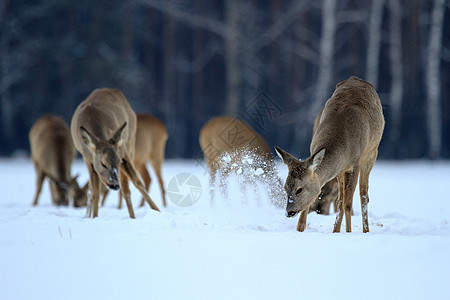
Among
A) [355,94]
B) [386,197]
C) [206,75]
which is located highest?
[206,75]

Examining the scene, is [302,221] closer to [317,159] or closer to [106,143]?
[317,159]

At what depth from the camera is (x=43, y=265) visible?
3.78 meters

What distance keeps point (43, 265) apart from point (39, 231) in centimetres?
140

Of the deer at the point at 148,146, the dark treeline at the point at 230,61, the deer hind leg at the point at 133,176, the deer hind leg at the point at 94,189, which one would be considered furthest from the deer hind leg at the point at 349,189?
the dark treeline at the point at 230,61

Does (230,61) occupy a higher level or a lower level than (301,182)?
higher

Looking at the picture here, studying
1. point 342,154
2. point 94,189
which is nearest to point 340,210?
point 342,154

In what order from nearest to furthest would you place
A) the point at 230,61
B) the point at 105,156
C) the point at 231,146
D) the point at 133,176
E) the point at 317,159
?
the point at 317,159 → the point at 105,156 → the point at 133,176 → the point at 231,146 → the point at 230,61

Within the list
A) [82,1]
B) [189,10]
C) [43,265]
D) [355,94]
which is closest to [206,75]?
[189,10]

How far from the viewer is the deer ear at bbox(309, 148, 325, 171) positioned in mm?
4906

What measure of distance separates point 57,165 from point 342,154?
6.55 m

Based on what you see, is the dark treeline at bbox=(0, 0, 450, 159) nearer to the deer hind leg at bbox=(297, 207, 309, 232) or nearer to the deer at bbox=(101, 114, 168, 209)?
the deer at bbox=(101, 114, 168, 209)

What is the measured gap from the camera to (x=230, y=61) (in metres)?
19.4

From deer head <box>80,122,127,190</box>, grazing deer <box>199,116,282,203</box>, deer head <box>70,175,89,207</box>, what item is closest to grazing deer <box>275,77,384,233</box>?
grazing deer <box>199,116,282,203</box>

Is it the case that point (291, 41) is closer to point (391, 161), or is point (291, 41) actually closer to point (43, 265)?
point (391, 161)
